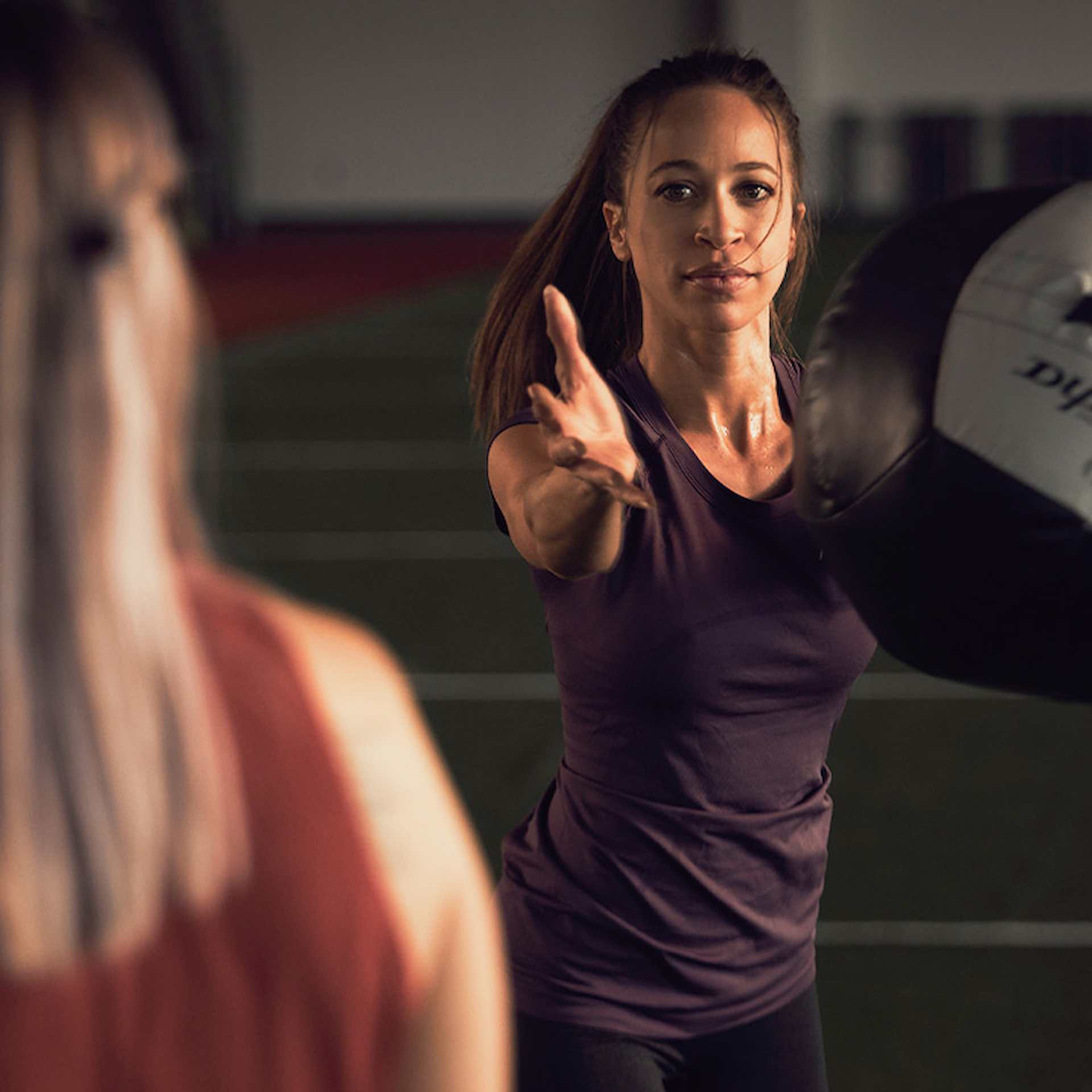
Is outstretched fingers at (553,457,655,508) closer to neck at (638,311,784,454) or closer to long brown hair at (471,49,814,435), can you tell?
neck at (638,311,784,454)

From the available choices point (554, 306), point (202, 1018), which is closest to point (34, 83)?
point (202, 1018)

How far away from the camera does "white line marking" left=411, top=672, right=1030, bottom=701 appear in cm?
504

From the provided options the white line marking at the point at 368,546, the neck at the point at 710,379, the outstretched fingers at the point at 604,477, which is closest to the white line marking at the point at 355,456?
the white line marking at the point at 368,546

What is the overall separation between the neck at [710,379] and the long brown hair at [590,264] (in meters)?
0.16

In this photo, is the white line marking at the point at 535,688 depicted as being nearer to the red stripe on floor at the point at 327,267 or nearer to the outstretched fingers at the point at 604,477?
the outstretched fingers at the point at 604,477

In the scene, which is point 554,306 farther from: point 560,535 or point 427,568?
point 427,568

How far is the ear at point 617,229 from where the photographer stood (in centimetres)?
190

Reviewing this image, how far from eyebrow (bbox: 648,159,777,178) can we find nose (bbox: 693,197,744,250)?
39mm

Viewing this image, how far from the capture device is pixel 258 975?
0.71 meters

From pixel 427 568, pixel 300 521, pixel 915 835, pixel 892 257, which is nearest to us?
pixel 892 257

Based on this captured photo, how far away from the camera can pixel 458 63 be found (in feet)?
67.3

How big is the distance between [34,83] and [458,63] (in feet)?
67.3

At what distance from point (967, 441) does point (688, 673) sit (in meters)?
0.38

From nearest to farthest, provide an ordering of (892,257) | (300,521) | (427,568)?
(892,257)
(427,568)
(300,521)
